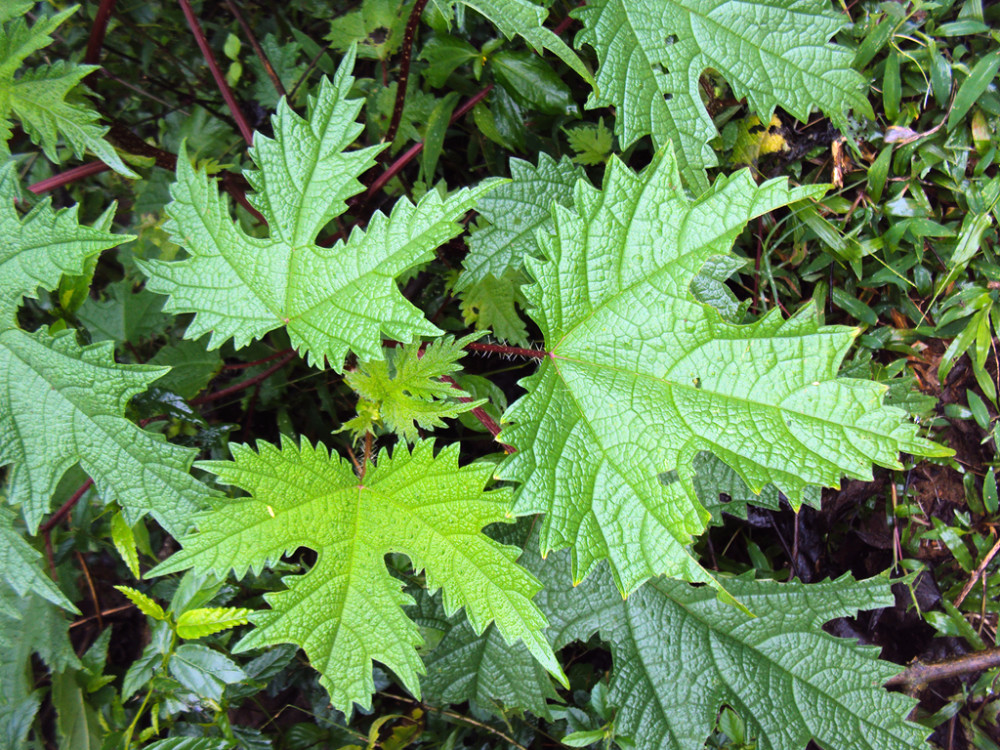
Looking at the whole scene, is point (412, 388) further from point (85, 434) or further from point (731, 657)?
point (731, 657)

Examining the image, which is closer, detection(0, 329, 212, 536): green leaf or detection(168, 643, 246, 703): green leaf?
detection(0, 329, 212, 536): green leaf

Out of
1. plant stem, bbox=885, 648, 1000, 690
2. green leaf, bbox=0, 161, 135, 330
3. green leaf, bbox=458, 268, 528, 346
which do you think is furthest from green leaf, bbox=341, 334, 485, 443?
plant stem, bbox=885, 648, 1000, 690

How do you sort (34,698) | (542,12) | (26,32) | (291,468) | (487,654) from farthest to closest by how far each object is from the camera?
(34,698) → (487,654) → (26,32) → (291,468) → (542,12)

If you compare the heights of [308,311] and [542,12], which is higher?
[542,12]

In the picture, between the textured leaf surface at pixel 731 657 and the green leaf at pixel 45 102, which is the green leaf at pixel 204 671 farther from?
the green leaf at pixel 45 102

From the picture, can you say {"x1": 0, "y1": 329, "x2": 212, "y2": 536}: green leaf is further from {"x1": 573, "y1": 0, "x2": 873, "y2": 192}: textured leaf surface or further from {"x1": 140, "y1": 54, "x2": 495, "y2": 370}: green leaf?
{"x1": 573, "y1": 0, "x2": 873, "y2": 192}: textured leaf surface

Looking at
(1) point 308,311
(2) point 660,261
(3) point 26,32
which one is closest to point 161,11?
(3) point 26,32

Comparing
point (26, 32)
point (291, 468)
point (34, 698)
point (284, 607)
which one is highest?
point (26, 32)

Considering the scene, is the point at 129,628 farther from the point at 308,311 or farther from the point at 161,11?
the point at 161,11
